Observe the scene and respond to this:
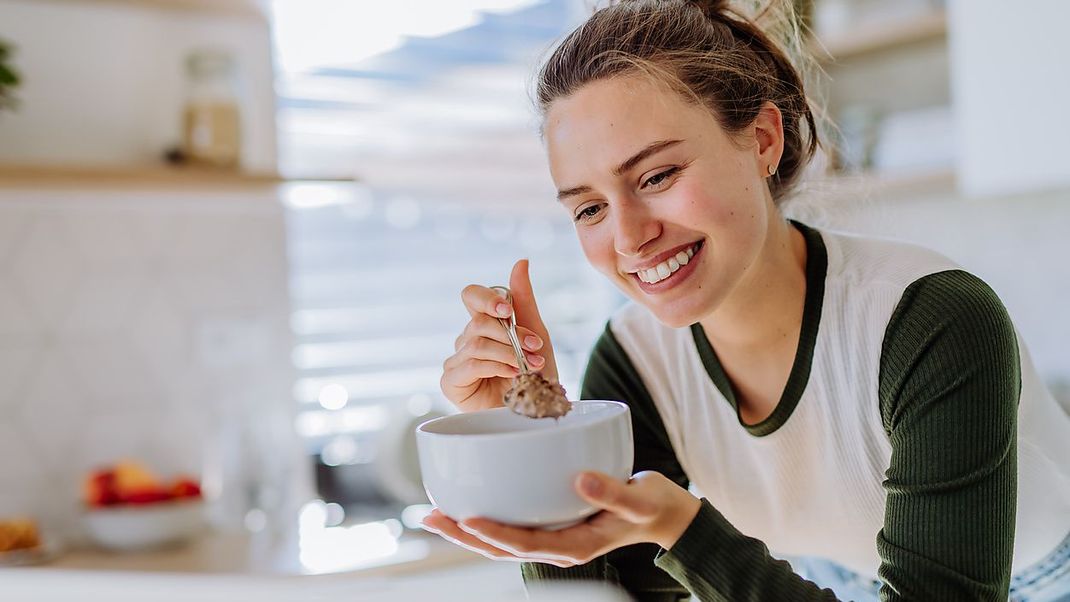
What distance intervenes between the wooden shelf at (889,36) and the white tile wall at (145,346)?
1.54 metres

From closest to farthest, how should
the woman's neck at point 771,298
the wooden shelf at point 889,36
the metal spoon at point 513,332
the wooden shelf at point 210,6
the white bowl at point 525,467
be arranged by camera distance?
the white bowl at point 525,467, the metal spoon at point 513,332, the woman's neck at point 771,298, the wooden shelf at point 210,6, the wooden shelf at point 889,36

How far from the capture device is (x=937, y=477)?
1010mm

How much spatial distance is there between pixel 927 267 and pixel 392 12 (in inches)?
82.1

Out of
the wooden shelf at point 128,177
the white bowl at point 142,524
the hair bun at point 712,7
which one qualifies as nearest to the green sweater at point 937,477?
Answer: the hair bun at point 712,7

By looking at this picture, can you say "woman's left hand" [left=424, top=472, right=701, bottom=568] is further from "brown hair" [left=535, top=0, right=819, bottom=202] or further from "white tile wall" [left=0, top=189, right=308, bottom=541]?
"white tile wall" [left=0, top=189, right=308, bottom=541]

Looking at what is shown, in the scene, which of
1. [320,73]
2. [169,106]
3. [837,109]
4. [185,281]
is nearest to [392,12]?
[320,73]

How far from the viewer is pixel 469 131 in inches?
121

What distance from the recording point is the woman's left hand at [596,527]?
33.4 inches

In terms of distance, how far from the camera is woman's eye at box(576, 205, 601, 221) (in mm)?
1189

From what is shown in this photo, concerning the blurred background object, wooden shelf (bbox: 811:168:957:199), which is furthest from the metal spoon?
wooden shelf (bbox: 811:168:957:199)

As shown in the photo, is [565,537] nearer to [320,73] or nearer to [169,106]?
[169,106]

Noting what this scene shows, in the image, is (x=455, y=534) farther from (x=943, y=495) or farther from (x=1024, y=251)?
(x=1024, y=251)

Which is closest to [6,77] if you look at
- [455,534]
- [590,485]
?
[455,534]

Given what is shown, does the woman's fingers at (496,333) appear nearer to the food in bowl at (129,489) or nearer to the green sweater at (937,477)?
the green sweater at (937,477)
